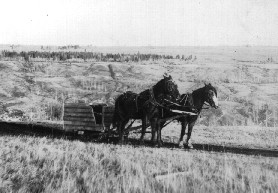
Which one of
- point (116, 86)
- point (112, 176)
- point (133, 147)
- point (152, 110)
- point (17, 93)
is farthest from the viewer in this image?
point (116, 86)

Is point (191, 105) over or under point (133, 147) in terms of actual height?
over

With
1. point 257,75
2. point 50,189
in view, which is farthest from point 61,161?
point 257,75

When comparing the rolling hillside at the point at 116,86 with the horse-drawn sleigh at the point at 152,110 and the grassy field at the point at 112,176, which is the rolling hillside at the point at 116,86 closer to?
the horse-drawn sleigh at the point at 152,110

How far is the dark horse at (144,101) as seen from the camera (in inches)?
590

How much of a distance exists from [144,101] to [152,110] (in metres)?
0.48

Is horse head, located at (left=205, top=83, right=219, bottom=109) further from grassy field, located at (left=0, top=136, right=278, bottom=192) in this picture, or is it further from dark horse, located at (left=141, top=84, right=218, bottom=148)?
grassy field, located at (left=0, top=136, right=278, bottom=192)

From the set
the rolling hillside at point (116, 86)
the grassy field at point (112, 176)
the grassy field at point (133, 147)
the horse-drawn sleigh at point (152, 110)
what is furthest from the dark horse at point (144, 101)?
the rolling hillside at point (116, 86)

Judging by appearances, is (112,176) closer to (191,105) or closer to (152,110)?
(152,110)

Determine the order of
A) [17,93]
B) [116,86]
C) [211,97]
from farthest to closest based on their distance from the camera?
[116,86] < [17,93] < [211,97]

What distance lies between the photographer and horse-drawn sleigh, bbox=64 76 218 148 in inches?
595

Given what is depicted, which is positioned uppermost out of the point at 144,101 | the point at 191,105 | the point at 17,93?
the point at 144,101

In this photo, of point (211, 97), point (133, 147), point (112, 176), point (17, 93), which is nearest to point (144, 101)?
point (133, 147)

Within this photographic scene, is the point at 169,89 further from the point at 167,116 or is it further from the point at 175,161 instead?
the point at 175,161

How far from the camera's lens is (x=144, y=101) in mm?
15352
